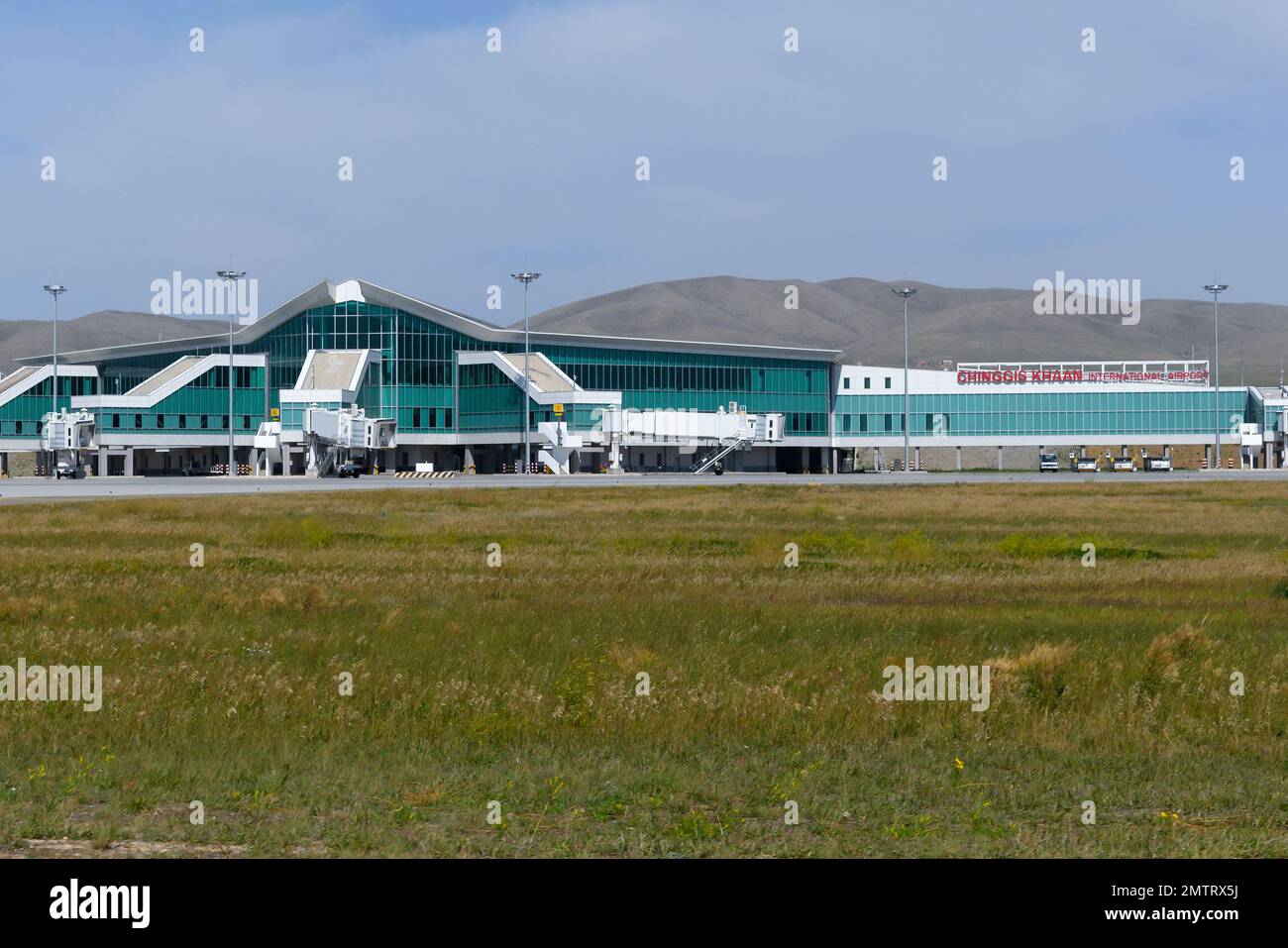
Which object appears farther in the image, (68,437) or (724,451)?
(724,451)

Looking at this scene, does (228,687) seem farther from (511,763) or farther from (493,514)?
(493,514)

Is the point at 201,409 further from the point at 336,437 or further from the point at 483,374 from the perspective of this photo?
the point at 336,437

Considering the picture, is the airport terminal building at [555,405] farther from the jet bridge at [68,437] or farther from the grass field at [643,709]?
the grass field at [643,709]

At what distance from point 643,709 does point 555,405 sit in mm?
122971

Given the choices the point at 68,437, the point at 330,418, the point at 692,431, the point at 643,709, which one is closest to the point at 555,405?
the point at 692,431

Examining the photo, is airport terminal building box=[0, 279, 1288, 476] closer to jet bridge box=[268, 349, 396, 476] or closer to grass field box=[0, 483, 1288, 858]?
jet bridge box=[268, 349, 396, 476]

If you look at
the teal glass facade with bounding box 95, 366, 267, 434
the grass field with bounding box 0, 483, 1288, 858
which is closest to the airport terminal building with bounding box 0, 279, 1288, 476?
the teal glass facade with bounding box 95, 366, 267, 434

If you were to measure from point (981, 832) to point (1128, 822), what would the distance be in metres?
1.39

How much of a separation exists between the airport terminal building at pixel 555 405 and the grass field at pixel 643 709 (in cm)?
9935

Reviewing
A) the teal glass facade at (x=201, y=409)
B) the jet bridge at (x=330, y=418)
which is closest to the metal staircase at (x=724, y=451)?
the jet bridge at (x=330, y=418)

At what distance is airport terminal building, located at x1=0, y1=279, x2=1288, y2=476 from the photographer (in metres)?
140

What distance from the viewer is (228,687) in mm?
18250

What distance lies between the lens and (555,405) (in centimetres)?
13938

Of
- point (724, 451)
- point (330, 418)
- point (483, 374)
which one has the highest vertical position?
point (483, 374)
